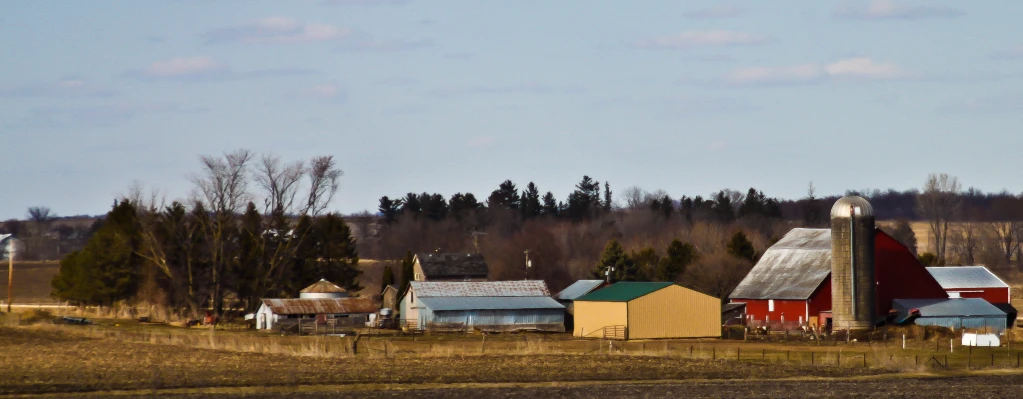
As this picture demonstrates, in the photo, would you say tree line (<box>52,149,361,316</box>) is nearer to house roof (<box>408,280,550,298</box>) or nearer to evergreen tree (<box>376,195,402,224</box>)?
house roof (<box>408,280,550,298</box>)

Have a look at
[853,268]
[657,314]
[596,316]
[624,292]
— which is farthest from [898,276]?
[596,316]

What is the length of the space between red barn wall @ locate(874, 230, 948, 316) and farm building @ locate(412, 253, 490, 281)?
33.0m

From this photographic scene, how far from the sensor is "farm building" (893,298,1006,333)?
59781 millimetres

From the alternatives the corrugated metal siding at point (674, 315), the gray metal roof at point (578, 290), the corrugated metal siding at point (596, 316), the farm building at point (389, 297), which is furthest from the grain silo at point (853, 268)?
the farm building at point (389, 297)

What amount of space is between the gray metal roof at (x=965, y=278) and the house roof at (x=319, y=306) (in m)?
31.5

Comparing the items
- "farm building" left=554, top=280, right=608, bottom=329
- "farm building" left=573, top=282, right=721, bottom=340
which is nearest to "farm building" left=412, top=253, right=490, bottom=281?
"farm building" left=554, top=280, right=608, bottom=329

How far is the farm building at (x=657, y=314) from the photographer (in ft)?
198

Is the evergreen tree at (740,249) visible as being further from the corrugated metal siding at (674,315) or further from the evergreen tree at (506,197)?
the evergreen tree at (506,197)

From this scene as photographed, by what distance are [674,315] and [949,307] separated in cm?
1321

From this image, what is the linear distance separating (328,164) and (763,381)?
5388 cm

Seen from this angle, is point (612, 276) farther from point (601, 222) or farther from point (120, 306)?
point (601, 222)

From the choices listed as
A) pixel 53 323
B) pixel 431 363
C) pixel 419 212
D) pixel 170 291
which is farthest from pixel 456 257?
pixel 419 212

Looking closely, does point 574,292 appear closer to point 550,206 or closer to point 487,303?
point 487,303

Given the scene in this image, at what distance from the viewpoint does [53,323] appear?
222 feet
